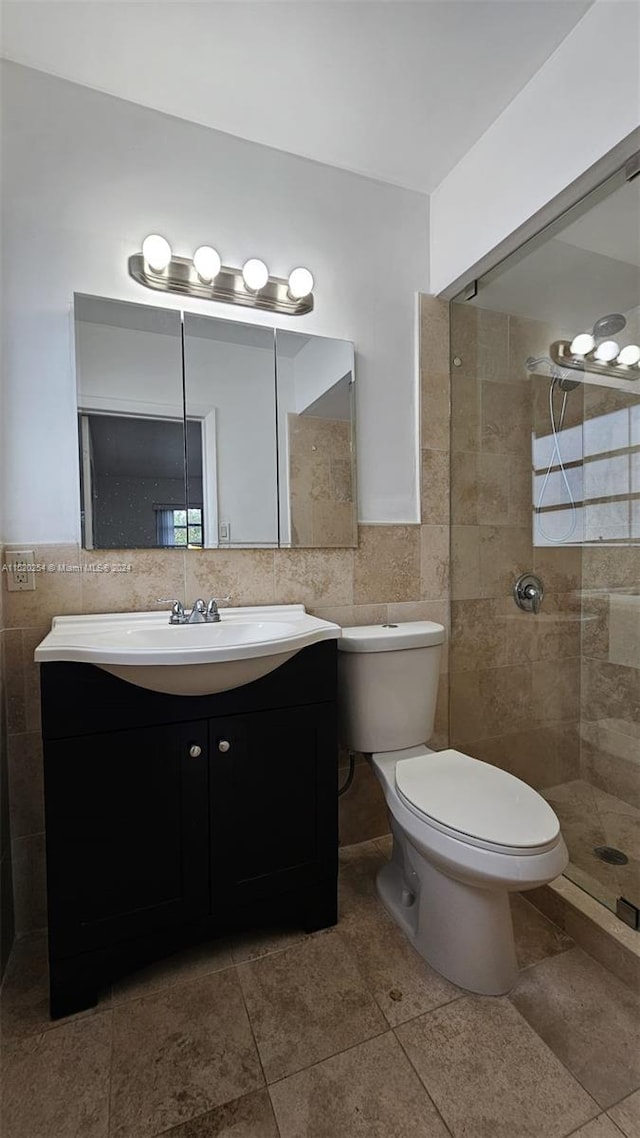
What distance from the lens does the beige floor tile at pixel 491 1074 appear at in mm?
957

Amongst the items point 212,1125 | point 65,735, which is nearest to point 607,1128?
point 212,1125

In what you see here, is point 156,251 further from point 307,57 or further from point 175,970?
point 175,970

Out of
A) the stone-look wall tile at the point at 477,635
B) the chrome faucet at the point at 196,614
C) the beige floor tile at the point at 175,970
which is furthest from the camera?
the stone-look wall tile at the point at 477,635

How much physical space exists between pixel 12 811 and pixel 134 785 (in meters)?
0.52

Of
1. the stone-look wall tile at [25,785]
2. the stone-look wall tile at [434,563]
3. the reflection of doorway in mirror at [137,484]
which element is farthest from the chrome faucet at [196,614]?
the stone-look wall tile at [434,563]

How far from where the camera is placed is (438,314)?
77.7 inches

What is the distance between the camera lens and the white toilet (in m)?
1.13

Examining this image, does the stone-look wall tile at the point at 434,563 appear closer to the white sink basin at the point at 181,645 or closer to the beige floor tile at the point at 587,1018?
the white sink basin at the point at 181,645

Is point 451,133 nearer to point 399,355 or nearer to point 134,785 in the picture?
point 399,355

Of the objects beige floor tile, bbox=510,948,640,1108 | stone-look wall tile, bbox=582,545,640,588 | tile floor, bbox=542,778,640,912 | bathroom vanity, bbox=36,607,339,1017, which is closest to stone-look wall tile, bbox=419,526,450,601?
stone-look wall tile, bbox=582,545,640,588

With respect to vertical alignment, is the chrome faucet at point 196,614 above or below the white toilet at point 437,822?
above

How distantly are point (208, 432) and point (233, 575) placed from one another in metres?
0.46

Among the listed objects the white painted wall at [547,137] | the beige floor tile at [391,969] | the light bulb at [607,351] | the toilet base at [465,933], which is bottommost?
the beige floor tile at [391,969]

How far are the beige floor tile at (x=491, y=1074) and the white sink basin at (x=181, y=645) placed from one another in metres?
0.89
